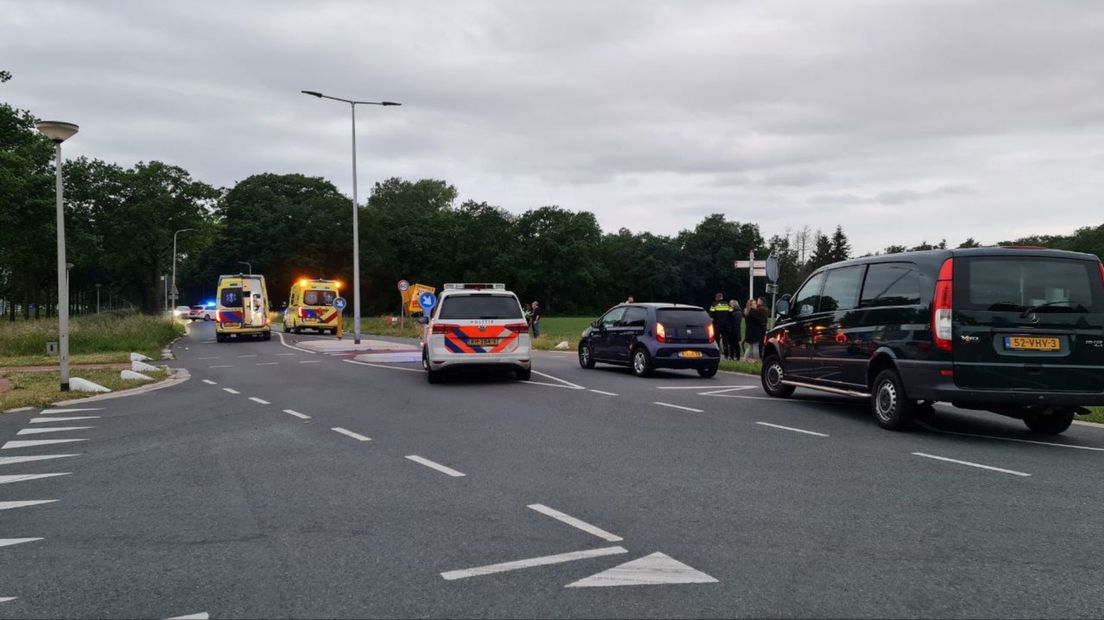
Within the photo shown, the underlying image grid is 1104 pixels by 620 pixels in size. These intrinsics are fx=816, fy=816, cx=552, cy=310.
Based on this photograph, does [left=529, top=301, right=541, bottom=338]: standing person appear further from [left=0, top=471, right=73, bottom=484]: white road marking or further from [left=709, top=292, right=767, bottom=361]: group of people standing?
[left=0, top=471, right=73, bottom=484]: white road marking

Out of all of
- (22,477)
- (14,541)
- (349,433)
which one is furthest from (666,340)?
(14,541)

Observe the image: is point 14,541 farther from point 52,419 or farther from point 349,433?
point 52,419

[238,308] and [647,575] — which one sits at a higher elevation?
[238,308]

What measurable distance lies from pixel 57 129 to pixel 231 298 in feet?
80.1

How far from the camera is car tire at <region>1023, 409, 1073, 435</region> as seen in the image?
30.3ft

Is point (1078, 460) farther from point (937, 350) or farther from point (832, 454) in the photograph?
point (832, 454)

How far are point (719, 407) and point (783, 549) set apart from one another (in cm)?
689

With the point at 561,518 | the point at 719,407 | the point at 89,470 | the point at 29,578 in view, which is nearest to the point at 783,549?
the point at 561,518

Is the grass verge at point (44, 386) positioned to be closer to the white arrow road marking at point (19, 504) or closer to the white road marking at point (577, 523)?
the white arrow road marking at point (19, 504)

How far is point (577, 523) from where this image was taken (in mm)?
5242

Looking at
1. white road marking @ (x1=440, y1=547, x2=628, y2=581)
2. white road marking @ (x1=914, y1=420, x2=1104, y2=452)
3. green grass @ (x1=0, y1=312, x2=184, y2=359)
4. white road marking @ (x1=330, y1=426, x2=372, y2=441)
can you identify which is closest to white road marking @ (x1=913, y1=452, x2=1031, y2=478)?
white road marking @ (x1=914, y1=420, x2=1104, y2=452)

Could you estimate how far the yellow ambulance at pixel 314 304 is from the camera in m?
44.3

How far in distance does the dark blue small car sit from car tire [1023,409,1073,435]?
7275mm

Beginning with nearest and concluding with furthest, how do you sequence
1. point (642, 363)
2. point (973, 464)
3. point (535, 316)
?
point (973, 464)
point (642, 363)
point (535, 316)
